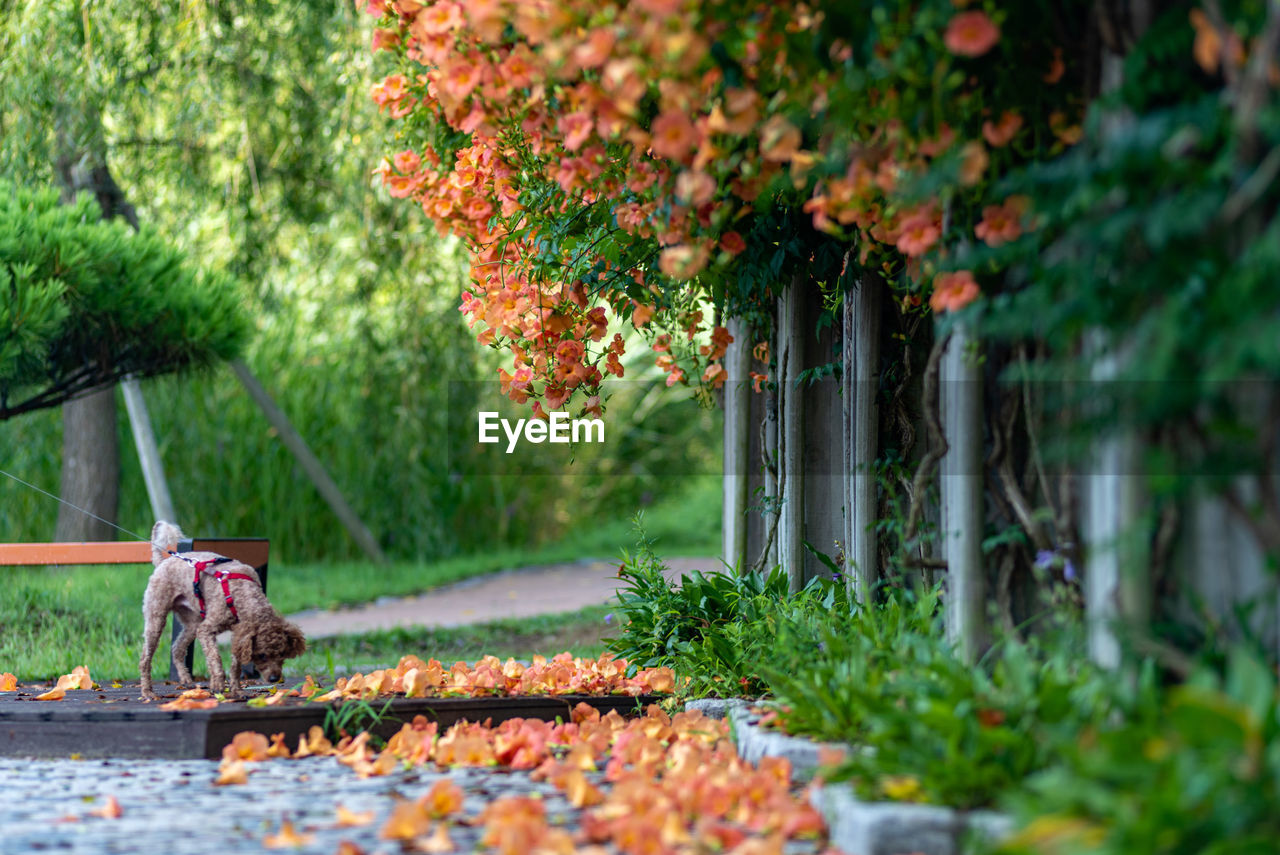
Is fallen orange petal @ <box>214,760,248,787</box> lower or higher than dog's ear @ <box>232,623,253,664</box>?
lower

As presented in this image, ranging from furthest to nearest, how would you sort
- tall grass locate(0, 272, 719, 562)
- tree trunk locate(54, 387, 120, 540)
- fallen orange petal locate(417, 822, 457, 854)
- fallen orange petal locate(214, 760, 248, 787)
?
tall grass locate(0, 272, 719, 562) < tree trunk locate(54, 387, 120, 540) < fallen orange petal locate(214, 760, 248, 787) < fallen orange petal locate(417, 822, 457, 854)

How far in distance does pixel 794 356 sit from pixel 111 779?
253 cm

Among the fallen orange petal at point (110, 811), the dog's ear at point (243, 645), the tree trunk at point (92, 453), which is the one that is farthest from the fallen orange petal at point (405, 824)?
the tree trunk at point (92, 453)

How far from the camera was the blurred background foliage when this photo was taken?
22.1 ft

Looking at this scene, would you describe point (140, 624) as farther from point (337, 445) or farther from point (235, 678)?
point (337, 445)

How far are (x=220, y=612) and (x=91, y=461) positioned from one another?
5110mm

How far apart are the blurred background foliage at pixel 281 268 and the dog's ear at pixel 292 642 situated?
3396 millimetres

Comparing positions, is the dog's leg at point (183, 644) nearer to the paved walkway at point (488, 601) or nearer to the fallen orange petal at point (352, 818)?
the fallen orange petal at point (352, 818)

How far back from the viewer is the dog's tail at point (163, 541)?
12.4 feet

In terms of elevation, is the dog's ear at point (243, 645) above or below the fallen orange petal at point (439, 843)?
above

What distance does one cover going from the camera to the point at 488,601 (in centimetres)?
912

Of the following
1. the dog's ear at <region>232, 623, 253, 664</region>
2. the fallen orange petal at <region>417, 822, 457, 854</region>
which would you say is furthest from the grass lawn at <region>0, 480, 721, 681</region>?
the fallen orange petal at <region>417, 822, 457, 854</region>

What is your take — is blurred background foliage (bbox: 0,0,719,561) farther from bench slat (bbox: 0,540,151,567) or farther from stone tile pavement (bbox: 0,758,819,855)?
stone tile pavement (bbox: 0,758,819,855)

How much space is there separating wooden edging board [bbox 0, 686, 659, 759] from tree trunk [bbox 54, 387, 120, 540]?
4588 millimetres
